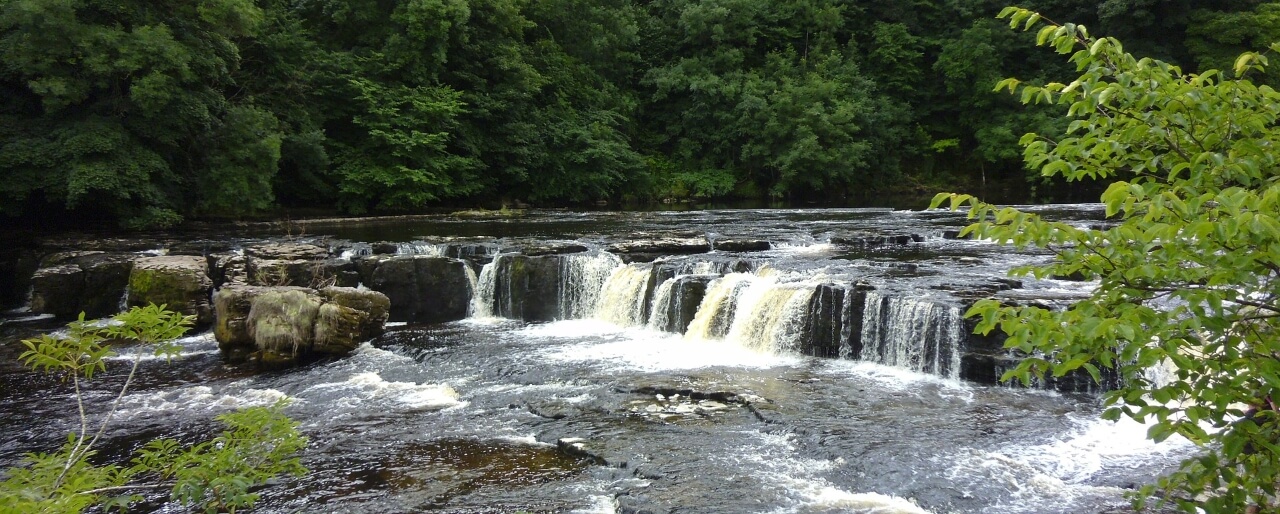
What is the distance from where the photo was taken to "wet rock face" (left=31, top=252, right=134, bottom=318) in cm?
1406

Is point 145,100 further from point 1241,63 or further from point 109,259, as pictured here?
point 1241,63

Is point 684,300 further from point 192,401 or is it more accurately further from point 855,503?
point 192,401

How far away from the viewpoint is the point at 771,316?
1191 cm

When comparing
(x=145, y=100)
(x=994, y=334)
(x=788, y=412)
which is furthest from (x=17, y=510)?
(x=145, y=100)

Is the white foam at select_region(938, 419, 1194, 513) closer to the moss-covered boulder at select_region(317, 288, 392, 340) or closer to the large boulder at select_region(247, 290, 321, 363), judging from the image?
the large boulder at select_region(247, 290, 321, 363)

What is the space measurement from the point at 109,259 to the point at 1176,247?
55.9ft

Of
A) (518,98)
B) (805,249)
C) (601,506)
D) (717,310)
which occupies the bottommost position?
(601,506)

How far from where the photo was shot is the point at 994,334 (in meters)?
9.81

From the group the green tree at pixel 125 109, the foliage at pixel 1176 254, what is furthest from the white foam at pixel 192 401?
the green tree at pixel 125 109

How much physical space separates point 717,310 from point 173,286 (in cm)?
967

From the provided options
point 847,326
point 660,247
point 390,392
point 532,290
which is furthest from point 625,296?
point 390,392

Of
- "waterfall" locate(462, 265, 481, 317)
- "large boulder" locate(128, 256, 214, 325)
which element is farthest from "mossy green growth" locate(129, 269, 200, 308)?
"waterfall" locate(462, 265, 481, 317)

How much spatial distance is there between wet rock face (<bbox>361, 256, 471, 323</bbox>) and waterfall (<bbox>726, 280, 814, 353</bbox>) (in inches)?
235

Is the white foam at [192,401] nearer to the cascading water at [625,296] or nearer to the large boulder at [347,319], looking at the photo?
the large boulder at [347,319]
